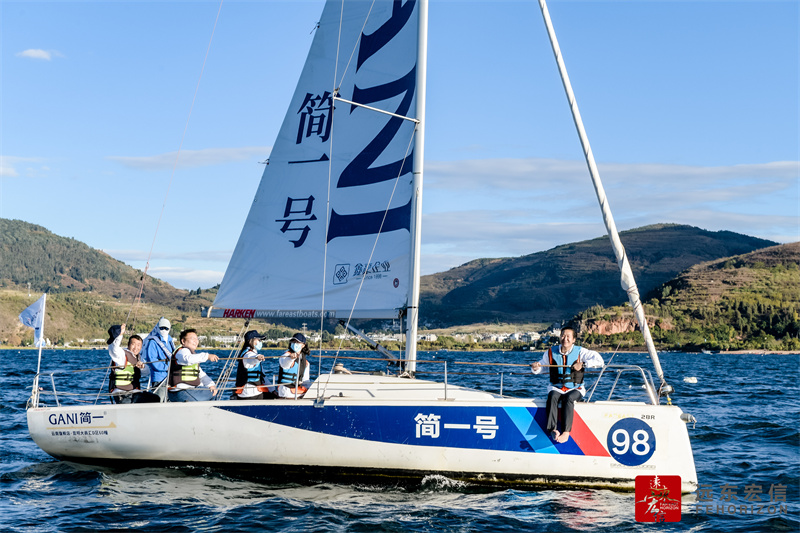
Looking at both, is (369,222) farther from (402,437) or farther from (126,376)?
(126,376)

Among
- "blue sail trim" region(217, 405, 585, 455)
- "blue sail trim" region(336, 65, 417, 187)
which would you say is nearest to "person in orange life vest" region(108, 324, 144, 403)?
"blue sail trim" region(217, 405, 585, 455)

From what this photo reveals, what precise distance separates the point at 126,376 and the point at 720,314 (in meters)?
122

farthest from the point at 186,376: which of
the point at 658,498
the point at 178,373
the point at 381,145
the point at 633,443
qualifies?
the point at 658,498

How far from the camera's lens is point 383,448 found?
944cm

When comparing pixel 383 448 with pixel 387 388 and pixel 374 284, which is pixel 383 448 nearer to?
pixel 387 388

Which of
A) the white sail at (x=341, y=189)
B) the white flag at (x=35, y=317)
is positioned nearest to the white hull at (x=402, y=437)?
the white flag at (x=35, y=317)

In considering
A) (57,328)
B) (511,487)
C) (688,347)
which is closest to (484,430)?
(511,487)

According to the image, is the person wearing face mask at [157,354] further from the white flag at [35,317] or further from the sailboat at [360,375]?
the white flag at [35,317]

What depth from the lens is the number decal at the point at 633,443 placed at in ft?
29.7

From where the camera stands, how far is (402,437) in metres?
9.41

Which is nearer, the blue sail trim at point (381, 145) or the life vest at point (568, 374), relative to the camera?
the life vest at point (568, 374)

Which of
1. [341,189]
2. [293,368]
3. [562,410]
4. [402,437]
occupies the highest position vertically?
[341,189]

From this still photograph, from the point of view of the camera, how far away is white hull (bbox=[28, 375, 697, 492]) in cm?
909

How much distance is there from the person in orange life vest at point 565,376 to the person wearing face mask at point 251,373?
12.7 ft
